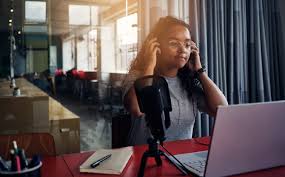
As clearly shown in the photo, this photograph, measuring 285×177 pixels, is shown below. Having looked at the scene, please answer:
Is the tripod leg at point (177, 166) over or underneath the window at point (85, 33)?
underneath

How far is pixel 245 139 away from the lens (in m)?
0.83

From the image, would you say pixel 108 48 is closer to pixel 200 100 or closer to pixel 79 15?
pixel 79 15

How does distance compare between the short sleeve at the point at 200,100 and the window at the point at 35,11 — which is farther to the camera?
the window at the point at 35,11

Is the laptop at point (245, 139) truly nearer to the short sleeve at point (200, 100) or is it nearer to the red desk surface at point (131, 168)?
the red desk surface at point (131, 168)

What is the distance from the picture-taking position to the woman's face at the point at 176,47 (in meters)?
1.65

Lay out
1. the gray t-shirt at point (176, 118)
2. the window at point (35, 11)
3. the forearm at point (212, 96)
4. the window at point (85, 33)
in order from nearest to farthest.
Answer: the gray t-shirt at point (176, 118) → the forearm at point (212, 96) → the window at point (35, 11) → the window at point (85, 33)

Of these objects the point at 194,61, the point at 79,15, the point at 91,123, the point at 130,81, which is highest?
the point at 79,15

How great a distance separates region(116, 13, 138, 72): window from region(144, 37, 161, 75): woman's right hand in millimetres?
677

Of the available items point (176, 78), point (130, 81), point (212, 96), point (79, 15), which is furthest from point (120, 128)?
point (79, 15)

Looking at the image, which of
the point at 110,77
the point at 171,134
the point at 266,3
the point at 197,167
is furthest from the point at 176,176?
the point at 266,3

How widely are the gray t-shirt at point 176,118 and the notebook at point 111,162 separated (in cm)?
44

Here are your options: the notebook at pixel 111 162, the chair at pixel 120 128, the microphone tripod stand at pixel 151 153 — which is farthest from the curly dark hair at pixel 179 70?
the microphone tripod stand at pixel 151 153

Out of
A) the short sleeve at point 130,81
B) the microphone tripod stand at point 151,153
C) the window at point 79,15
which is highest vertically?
the window at point 79,15

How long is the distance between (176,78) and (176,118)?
0.26m
